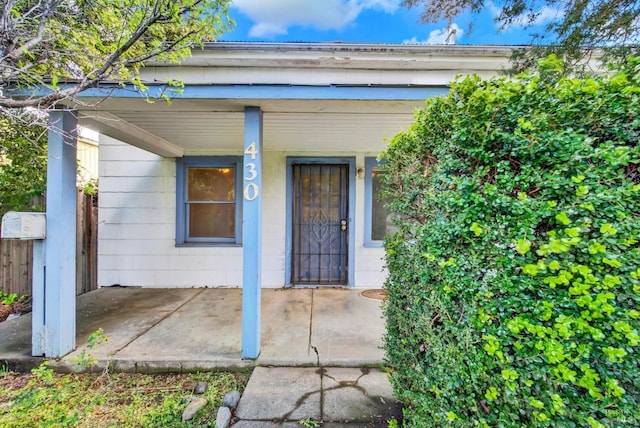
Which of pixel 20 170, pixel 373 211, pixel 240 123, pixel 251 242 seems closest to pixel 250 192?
pixel 251 242

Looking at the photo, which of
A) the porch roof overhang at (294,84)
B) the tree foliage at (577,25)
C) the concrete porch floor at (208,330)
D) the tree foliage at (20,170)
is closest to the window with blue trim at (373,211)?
the concrete porch floor at (208,330)

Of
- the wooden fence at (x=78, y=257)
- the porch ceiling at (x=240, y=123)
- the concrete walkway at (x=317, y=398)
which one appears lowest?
the concrete walkway at (x=317, y=398)

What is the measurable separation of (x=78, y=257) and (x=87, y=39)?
11.9ft

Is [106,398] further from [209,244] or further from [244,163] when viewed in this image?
[209,244]

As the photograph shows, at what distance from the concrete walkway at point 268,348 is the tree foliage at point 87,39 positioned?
2.25 meters

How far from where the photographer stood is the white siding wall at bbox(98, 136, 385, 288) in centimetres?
479

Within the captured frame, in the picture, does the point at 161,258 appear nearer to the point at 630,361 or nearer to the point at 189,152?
the point at 189,152

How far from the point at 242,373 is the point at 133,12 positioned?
3.01 metres

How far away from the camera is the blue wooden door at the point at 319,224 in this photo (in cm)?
496

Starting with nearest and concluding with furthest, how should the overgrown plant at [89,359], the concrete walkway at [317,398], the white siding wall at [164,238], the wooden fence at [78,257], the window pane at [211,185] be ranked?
the concrete walkway at [317,398] → the overgrown plant at [89,359] → the wooden fence at [78,257] → the white siding wall at [164,238] → the window pane at [211,185]

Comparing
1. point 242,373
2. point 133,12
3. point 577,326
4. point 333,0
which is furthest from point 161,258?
point 333,0

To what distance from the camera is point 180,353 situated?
8.57ft

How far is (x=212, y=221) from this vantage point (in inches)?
196

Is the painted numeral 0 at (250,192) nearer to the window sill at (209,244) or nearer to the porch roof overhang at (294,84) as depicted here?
the porch roof overhang at (294,84)
